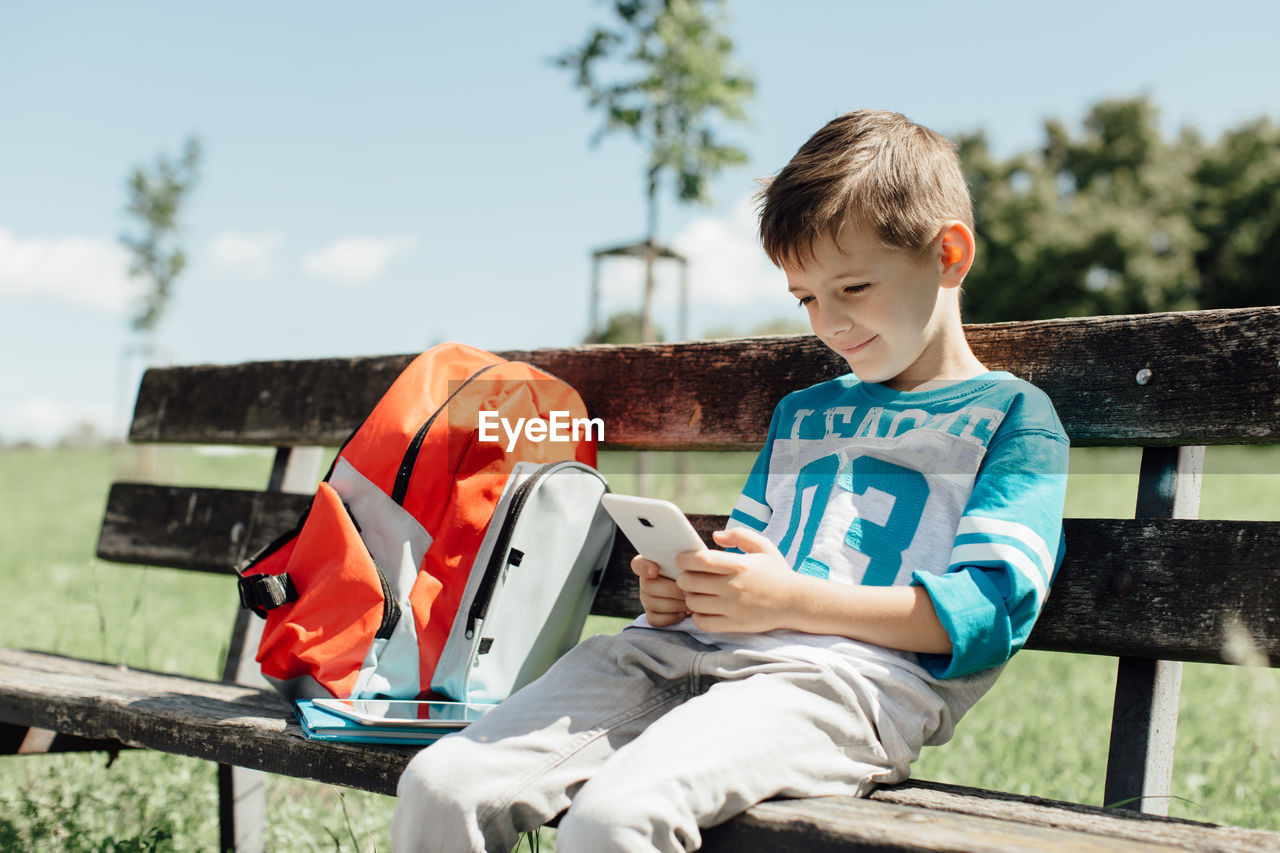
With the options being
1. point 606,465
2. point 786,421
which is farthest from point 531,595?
point 606,465

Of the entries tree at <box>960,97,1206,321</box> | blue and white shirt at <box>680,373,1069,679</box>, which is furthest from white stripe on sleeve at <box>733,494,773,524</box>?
tree at <box>960,97,1206,321</box>

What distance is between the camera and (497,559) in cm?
194

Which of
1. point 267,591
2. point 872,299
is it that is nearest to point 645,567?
point 872,299

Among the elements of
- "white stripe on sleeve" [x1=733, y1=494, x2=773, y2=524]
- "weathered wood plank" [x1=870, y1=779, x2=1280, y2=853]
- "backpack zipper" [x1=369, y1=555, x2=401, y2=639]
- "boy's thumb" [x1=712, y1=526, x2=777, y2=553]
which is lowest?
"weathered wood plank" [x1=870, y1=779, x2=1280, y2=853]

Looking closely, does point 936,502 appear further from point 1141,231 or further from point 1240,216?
point 1240,216

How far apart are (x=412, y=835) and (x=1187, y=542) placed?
1.32 metres

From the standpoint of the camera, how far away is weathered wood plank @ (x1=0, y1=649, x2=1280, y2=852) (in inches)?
46.8

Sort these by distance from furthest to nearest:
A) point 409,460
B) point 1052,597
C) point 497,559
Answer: point 409,460
point 497,559
point 1052,597

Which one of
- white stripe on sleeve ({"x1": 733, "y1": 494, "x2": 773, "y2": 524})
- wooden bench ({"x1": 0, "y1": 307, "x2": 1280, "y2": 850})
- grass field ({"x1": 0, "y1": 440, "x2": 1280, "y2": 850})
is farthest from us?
grass field ({"x1": 0, "y1": 440, "x2": 1280, "y2": 850})

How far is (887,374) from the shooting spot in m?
1.75

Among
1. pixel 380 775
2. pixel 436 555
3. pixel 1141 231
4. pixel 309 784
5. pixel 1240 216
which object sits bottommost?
pixel 309 784

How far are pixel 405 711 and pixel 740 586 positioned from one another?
69 cm

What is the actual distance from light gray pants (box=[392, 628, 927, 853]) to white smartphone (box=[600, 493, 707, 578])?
17 cm

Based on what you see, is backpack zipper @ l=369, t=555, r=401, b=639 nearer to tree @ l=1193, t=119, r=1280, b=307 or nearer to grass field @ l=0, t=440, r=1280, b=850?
grass field @ l=0, t=440, r=1280, b=850
